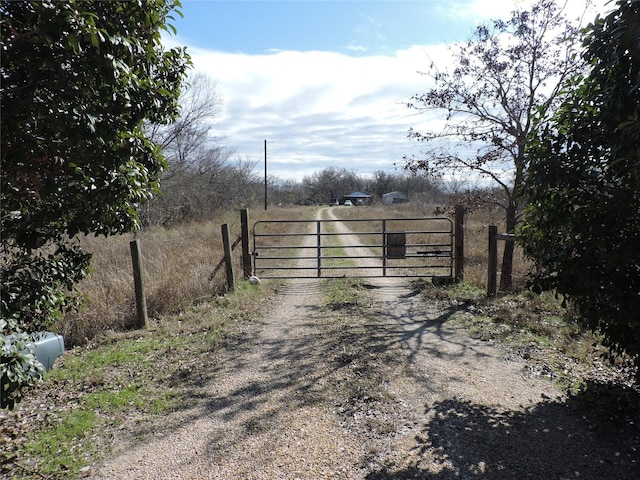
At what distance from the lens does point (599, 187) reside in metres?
3.51

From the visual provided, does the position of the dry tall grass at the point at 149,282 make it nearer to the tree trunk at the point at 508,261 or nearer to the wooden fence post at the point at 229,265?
the wooden fence post at the point at 229,265

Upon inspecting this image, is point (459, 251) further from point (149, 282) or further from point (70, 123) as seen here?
point (70, 123)

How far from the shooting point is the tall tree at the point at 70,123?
240 centimetres

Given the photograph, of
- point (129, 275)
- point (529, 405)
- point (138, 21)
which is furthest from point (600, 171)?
point (129, 275)

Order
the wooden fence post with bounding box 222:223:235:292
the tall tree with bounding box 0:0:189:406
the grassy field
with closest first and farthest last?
the tall tree with bounding box 0:0:189:406
the grassy field
the wooden fence post with bounding box 222:223:235:292

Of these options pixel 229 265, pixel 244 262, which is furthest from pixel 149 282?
pixel 244 262

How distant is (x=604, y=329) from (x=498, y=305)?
4.03 metres

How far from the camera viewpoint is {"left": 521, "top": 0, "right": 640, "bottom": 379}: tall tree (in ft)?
10.4

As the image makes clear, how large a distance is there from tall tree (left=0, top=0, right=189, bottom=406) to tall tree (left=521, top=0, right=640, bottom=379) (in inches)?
136

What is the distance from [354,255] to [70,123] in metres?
12.4

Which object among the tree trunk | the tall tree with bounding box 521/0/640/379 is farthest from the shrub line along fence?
the tall tree with bounding box 521/0/640/379

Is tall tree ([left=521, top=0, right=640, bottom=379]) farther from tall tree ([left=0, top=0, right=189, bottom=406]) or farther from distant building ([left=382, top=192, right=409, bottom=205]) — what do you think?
distant building ([left=382, top=192, right=409, bottom=205])

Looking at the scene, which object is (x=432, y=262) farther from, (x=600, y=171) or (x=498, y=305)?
(x=600, y=171)

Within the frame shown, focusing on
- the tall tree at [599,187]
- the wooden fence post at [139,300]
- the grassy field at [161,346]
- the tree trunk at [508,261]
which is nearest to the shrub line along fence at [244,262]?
the wooden fence post at [139,300]
